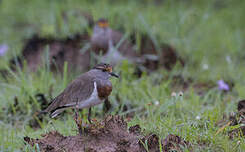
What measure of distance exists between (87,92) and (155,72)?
251 cm

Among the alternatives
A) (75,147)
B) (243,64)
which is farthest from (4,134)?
(243,64)

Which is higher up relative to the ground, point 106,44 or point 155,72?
point 106,44

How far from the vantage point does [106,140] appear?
286 centimetres

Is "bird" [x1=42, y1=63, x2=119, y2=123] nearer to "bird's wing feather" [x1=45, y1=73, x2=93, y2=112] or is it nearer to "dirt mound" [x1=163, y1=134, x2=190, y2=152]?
"bird's wing feather" [x1=45, y1=73, x2=93, y2=112]

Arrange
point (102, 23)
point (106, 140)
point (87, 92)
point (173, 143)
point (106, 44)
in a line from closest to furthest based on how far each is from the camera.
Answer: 1. point (173, 143)
2. point (106, 140)
3. point (87, 92)
4. point (102, 23)
5. point (106, 44)

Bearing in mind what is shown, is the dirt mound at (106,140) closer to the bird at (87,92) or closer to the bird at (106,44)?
the bird at (87,92)

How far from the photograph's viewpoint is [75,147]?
2834 millimetres

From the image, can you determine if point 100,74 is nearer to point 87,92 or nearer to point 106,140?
point 87,92

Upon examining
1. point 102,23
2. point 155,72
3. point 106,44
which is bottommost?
point 155,72

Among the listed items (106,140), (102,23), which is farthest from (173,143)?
(102,23)

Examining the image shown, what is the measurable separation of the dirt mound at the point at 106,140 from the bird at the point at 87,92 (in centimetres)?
23

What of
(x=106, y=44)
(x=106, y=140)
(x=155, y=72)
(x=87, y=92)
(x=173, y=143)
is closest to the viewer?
(x=173, y=143)

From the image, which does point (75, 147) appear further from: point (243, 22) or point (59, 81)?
point (243, 22)

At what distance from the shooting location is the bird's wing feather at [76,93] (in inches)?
125
